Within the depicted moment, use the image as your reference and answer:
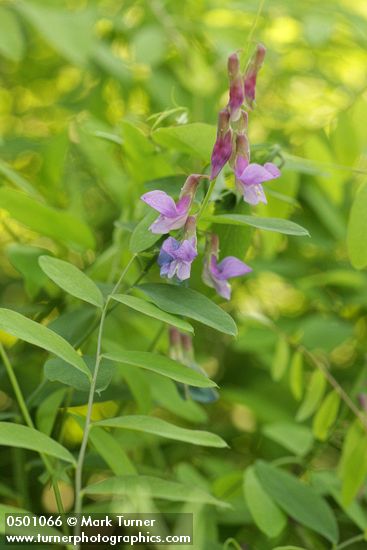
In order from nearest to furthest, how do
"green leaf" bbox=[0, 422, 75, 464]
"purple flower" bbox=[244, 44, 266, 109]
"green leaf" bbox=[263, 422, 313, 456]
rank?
1. "green leaf" bbox=[0, 422, 75, 464]
2. "purple flower" bbox=[244, 44, 266, 109]
3. "green leaf" bbox=[263, 422, 313, 456]

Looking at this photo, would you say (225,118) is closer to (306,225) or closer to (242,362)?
(306,225)

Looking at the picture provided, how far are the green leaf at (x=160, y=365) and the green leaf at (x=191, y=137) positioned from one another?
17cm

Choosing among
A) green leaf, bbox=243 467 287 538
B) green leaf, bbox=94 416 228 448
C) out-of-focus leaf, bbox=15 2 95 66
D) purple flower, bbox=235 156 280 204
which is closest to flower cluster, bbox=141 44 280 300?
purple flower, bbox=235 156 280 204

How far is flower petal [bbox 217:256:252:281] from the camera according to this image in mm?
609

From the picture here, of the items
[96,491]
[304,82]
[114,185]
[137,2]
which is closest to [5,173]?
[114,185]

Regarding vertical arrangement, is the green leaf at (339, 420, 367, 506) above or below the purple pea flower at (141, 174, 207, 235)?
below

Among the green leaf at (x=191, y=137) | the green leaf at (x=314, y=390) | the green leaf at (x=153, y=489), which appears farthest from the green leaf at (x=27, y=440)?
the green leaf at (x=314, y=390)

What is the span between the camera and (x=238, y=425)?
1181 mm

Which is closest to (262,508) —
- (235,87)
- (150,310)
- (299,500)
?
(299,500)

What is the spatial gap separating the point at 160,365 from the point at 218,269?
0.10 m

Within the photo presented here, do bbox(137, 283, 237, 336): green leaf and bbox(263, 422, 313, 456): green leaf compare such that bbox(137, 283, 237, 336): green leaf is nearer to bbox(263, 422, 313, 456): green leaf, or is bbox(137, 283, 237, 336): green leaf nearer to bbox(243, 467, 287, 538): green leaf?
bbox(243, 467, 287, 538): green leaf

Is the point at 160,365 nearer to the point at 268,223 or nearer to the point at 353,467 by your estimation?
the point at 268,223

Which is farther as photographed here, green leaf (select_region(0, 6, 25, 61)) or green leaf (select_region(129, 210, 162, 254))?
green leaf (select_region(0, 6, 25, 61))

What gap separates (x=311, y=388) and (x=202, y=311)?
0.29 m
